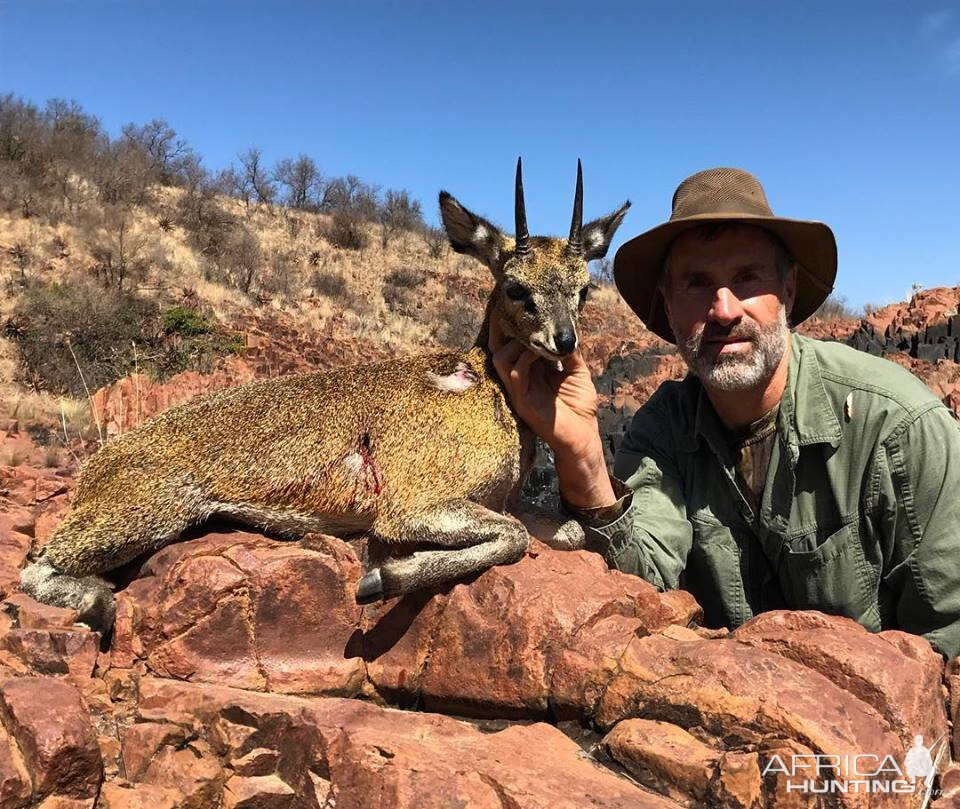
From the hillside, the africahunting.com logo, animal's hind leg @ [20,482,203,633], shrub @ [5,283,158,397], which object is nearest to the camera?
the africahunting.com logo

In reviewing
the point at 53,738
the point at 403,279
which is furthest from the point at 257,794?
the point at 403,279

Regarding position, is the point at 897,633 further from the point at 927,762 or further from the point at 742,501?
the point at 742,501

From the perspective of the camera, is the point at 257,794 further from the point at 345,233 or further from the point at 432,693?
the point at 345,233

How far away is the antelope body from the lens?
512 centimetres

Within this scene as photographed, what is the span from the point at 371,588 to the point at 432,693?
27.5 inches

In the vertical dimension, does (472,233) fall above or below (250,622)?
above

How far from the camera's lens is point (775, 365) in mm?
5500

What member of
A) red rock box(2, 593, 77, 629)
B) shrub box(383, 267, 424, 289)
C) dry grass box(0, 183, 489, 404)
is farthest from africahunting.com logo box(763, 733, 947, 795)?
shrub box(383, 267, 424, 289)

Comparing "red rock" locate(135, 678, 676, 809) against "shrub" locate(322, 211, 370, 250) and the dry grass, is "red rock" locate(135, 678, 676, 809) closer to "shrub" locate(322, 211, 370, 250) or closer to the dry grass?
the dry grass

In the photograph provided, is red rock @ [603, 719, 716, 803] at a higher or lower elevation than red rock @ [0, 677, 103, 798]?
higher

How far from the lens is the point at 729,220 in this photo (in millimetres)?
5453

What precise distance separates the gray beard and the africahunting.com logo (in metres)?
2.71

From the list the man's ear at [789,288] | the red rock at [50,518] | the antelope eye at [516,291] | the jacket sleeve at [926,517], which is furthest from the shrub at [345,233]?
the jacket sleeve at [926,517]

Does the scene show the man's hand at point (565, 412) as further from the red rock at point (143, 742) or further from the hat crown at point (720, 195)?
the red rock at point (143, 742)
